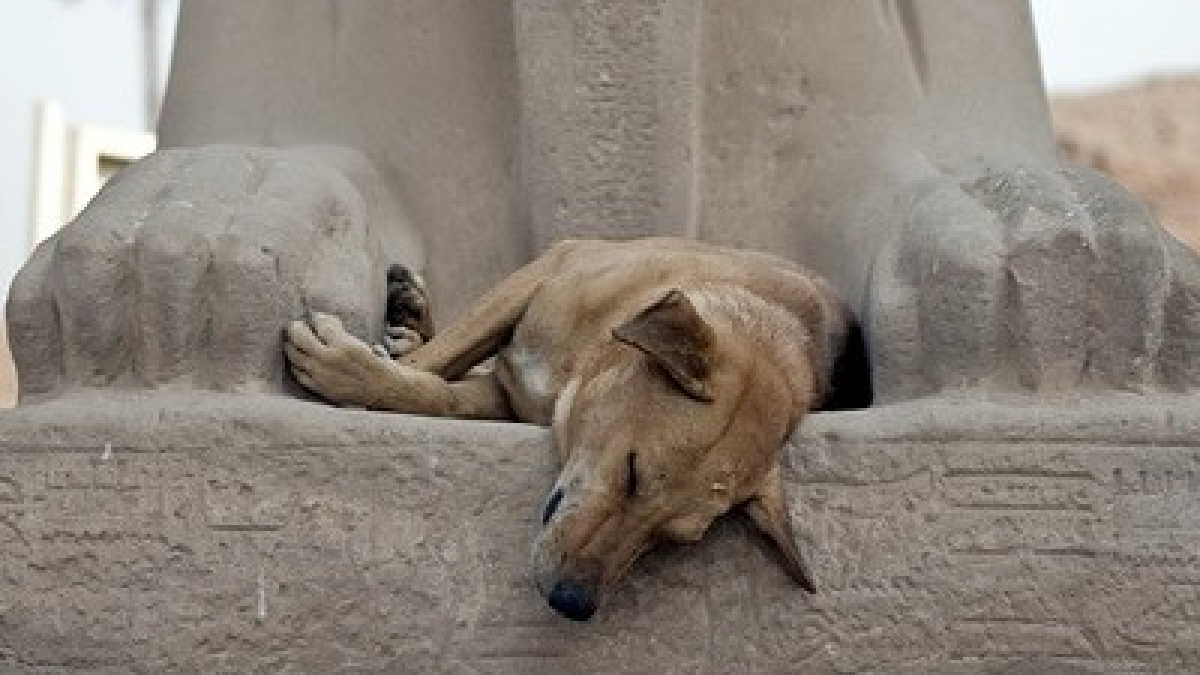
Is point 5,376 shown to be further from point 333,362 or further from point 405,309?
point 333,362

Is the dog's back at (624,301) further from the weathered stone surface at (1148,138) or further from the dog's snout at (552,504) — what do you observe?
the weathered stone surface at (1148,138)

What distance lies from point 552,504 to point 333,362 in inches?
12.4

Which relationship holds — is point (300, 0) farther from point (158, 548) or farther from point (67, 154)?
point (67, 154)

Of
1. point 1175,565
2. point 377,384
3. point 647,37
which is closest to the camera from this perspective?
point 1175,565

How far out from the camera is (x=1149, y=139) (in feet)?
32.3

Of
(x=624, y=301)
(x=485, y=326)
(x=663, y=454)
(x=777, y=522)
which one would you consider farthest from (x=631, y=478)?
(x=485, y=326)

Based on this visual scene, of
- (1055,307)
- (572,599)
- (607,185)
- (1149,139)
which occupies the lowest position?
(1149,139)

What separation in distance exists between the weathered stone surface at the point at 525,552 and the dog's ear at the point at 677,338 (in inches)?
6.5

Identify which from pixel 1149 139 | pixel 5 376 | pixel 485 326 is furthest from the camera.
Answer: pixel 1149 139

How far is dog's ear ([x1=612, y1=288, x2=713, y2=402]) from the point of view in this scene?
1.77 m

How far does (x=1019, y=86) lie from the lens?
7.99 ft

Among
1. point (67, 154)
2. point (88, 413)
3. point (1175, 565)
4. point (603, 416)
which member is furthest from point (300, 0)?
point (67, 154)

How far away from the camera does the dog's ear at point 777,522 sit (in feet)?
6.15

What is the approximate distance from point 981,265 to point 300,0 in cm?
87
